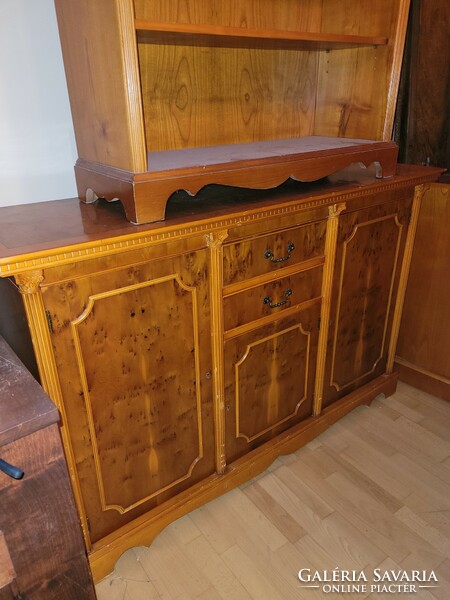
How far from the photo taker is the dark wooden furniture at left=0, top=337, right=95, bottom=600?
2.69 feet

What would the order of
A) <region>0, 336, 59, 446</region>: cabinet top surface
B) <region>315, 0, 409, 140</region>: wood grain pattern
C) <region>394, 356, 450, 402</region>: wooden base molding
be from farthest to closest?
<region>394, 356, 450, 402</region>: wooden base molding, <region>315, 0, 409, 140</region>: wood grain pattern, <region>0, 336, 59, 446</region>: cabinet top surface

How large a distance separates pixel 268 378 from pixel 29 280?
0.91 metres

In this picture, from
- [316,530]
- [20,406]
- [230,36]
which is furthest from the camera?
[316,530]

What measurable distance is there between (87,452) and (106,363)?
26cm

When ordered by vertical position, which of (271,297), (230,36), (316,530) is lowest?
(316,530)

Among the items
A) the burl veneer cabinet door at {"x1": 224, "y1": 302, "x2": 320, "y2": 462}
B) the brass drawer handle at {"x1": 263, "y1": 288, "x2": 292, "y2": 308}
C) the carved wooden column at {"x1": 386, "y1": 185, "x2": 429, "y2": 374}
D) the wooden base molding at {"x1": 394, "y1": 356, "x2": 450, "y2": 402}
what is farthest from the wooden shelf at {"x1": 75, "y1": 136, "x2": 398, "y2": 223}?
the wooden base molding at {"x1": 394, "y1": 356, "x2": 450, "y2": 402}

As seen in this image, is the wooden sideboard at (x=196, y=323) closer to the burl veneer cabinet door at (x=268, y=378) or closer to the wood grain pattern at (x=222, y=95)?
the burl veneer cabinet door at (x=268, y=378)

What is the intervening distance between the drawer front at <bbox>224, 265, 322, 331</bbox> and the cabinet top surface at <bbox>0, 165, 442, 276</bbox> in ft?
0.79

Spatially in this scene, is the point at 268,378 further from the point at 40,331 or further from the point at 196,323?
the point at 40,331

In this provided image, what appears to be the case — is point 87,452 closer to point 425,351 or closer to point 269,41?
point 269,41

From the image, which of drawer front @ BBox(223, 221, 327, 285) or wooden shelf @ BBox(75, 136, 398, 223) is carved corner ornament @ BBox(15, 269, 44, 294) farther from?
drawer front @ BBox(223, 221, 327, 285)

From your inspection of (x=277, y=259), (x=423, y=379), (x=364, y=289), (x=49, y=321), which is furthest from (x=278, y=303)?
(x=423, y=379)

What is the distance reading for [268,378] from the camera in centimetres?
160

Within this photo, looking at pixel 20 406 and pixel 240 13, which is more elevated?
pixel 240 13
